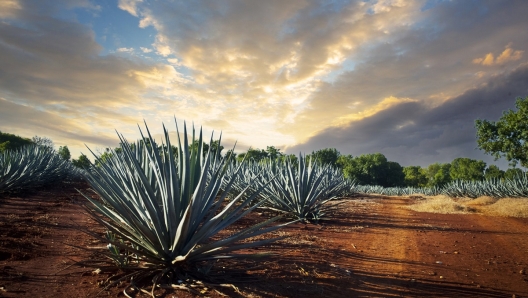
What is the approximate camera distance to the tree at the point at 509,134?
2047 cm

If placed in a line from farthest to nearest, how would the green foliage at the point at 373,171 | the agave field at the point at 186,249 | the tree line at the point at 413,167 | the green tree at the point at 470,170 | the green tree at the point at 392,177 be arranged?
the green tree at the point at 392,177
the green foliage at the point at 373,171
the green tree at the point at 470,170
the tree line at the point at 413,167
the agave field at the point at 186,249

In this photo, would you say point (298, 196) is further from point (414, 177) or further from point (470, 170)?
point (414, 177)

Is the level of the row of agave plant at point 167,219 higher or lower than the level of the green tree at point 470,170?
lower

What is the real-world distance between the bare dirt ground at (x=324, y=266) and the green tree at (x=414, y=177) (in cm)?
7282

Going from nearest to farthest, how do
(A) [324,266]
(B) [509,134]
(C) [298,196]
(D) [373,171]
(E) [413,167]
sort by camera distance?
1. (A) [324,266]
2. (C) [298,196]
3. (B) [509,134]
4. (D) [373,171]
5. (E) [413,167]

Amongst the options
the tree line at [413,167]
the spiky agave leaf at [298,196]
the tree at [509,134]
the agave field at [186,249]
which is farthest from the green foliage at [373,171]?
the agave field at [186,249]

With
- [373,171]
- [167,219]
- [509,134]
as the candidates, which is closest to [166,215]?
[167,219]

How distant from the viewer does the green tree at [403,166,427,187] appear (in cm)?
7597

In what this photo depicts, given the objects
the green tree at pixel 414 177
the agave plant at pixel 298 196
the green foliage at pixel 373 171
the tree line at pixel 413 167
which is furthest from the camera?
the green tree at pixel 414 177

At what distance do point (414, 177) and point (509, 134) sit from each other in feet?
207

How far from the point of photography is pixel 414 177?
8075 centimetres

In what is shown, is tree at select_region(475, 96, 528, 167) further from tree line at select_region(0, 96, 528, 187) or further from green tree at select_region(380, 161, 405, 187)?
green tree at select_region(380, 161, 405, 187)

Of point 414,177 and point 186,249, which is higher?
point 414,177

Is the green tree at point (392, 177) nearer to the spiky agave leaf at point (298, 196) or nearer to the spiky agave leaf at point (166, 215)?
the spiky agave leaf at point (298, 196)
